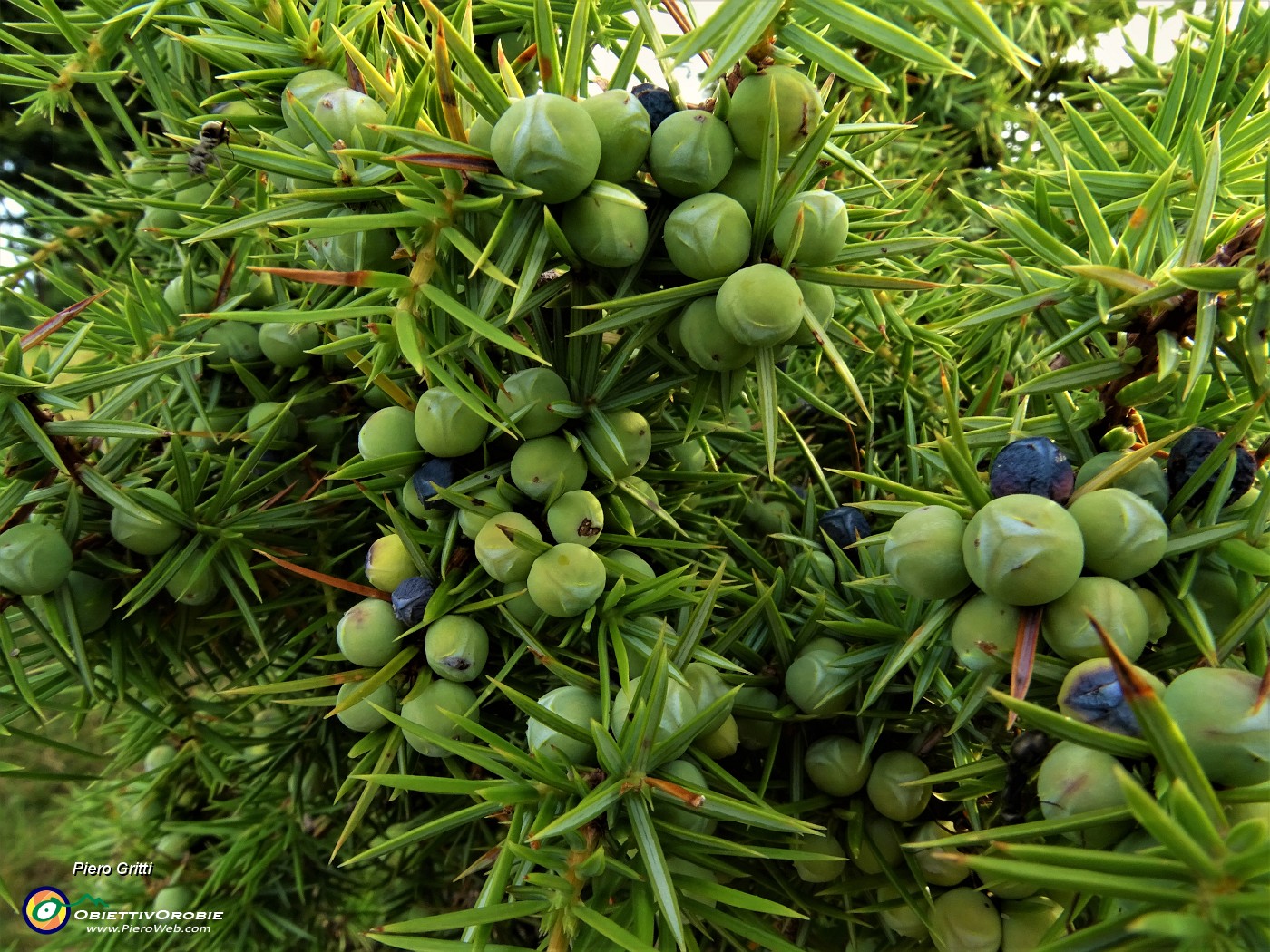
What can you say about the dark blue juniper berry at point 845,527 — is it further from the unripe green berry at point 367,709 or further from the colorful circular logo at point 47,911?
the colorful circular logo at point 47,911

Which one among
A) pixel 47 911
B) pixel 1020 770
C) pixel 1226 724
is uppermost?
pixel 1226 724

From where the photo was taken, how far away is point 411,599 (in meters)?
0.56

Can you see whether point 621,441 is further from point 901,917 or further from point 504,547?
point 901,917

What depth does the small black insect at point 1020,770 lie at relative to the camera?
442mm

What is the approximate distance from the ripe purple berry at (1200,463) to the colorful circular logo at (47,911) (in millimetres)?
1516

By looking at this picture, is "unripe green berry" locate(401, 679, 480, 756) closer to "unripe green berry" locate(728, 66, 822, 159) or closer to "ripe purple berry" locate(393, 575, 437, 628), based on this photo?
"ripe purple berry" locate(393, 575, 437, 628)

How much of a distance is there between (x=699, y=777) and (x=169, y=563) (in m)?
0.47

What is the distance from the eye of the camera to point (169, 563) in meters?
0.65

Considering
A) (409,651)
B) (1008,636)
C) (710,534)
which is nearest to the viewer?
(1008,636)

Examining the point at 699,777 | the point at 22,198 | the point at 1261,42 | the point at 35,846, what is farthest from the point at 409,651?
the point at 35,846

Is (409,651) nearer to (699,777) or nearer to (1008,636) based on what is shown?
(699,777)

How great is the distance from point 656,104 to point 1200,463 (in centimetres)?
39

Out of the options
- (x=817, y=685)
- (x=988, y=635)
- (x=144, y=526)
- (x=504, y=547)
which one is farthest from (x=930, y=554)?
(x=144, y=526)

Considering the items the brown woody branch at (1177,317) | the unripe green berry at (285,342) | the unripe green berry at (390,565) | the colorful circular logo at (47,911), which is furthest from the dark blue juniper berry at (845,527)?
the colorful circular logo at (47,911)
